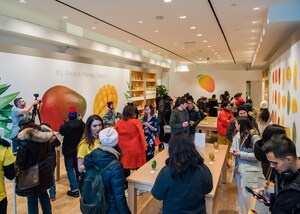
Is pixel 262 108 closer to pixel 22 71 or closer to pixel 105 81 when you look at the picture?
pixel 105 81

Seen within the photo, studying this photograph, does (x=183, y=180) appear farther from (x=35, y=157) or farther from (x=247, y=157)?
(x=35, y=157)

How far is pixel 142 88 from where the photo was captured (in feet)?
35.5

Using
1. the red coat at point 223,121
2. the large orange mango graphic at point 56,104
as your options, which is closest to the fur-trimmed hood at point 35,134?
the large orange mango graphic at point 56,104

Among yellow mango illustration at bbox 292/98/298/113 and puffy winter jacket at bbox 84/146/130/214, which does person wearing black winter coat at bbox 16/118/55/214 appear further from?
yellow mango illustration at bbox 292/98/298/113

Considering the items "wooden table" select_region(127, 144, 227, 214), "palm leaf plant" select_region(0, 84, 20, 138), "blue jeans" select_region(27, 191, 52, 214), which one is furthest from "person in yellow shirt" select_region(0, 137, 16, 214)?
"palm leaf plant" select_region(0, 84, 20, 138)

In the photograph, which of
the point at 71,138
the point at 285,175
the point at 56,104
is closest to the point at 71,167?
the point at 71,138

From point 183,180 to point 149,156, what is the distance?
2.95 metres

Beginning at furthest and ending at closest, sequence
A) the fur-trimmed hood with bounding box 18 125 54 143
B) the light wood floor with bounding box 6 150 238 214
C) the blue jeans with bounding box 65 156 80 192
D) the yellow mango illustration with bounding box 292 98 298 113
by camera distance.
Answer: the yellow mango illustration with bounding box 292 98 298 113 → the blue jeans with bounding box 65 156 80 192 → the light wood floor with bounding box 6 150 238 214 → the fur-trimmed hood with bounding box 18 125 54 143

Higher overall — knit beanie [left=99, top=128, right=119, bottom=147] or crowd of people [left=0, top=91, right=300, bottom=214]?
knit beanie [left=99, top=128, right=119, bottom=147]

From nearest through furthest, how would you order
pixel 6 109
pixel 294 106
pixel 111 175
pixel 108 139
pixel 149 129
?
pixel 111 175, pixel 108 139, pixel 149 129, pixel 294 106, pixel 6 109

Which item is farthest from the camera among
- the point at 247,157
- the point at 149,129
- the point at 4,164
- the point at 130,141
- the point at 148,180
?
the point at 149,129

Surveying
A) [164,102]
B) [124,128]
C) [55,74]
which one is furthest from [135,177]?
[55,74]

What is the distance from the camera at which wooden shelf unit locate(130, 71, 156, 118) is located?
10116 mm

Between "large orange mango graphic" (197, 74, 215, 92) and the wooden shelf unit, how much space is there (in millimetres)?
3364
